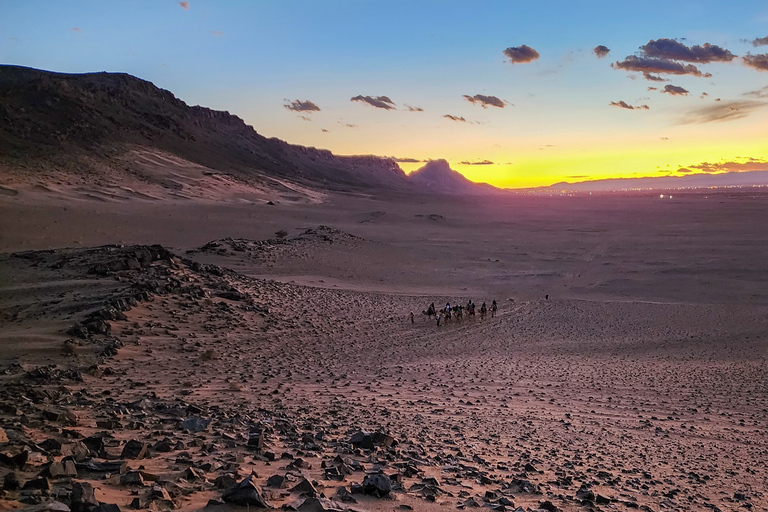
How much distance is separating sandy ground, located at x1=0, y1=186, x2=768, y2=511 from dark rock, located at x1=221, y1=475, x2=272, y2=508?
0.70 feet

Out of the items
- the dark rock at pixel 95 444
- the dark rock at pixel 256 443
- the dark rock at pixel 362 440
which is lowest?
the dark rock at pixel 362 440

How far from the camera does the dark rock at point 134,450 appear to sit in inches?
202

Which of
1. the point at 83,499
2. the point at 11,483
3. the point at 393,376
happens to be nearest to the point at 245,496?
the point at 83,499

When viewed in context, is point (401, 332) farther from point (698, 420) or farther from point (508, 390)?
point (698, 420)

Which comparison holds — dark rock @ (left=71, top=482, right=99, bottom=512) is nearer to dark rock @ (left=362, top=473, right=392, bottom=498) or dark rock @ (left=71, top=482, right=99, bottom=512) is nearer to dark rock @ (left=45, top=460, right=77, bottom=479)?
dark rock @ (left=45, top=460, right=77, bottom=479)

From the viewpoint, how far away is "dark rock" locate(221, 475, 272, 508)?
4211mm

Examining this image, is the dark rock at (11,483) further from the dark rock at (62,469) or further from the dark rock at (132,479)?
the dark rock at (132,479)

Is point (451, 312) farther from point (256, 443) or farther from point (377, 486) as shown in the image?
point (377, 486)

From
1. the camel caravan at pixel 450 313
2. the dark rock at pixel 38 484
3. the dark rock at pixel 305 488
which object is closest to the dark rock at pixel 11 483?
the dark rock at pixel 38 484

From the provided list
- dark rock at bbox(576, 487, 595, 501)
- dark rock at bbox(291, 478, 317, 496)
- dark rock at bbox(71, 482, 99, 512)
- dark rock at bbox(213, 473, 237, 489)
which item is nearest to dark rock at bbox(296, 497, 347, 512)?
dark rock at bbox(291, 478, 317, 496)

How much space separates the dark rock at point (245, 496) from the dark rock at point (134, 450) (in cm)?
141

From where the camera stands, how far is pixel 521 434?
8258 millimetres

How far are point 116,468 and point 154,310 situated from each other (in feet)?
34.5

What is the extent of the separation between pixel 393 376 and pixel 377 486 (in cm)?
746
